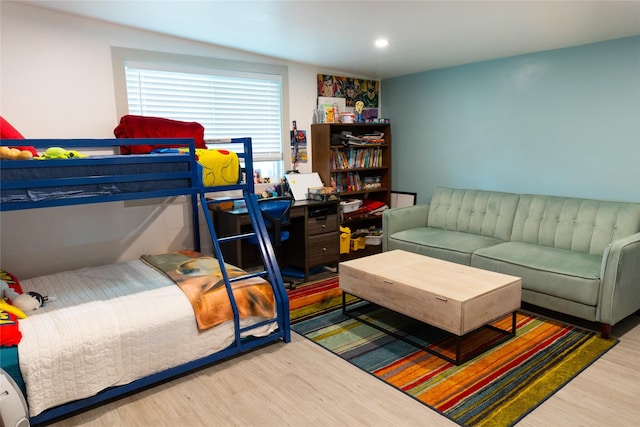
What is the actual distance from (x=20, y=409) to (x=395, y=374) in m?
1.90

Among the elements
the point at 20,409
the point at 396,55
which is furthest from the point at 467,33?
the point at 20,409

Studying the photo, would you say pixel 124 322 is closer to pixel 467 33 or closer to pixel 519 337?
pixel 519 337

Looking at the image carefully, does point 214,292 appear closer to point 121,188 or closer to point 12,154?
point 121,188

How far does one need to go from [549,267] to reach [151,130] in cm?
324

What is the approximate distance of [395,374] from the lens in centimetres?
249

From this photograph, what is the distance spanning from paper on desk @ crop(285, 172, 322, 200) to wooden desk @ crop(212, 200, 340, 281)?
0.55 ft

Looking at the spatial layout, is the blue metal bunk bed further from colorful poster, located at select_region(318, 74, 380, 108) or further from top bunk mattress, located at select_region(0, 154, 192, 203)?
colorful poster, located at select_region(318, 74, 380, 108)

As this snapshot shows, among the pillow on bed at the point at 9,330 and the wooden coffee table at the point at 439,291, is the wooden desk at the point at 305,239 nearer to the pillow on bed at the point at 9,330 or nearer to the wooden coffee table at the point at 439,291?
the wooden coffee table at the point at 439,291

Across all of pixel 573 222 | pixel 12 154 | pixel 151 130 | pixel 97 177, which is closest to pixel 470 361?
pixel 573 222

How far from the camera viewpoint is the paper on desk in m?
4.45

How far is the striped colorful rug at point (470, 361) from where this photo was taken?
2.21 metres

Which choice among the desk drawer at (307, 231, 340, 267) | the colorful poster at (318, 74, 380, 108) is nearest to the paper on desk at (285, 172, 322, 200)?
the desk drawer at (307, 231, 340, 267)

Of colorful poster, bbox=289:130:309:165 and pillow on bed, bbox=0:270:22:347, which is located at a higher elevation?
colorful poster, bbox=289:130:309:165

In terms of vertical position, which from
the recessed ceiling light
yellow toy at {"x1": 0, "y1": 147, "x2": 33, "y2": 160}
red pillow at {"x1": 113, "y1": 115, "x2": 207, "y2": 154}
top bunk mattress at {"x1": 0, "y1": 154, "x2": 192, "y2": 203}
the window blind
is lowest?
top bunk mattress at {"x1": 0, "y1": 154, "x2": 192, "y2": 203}
